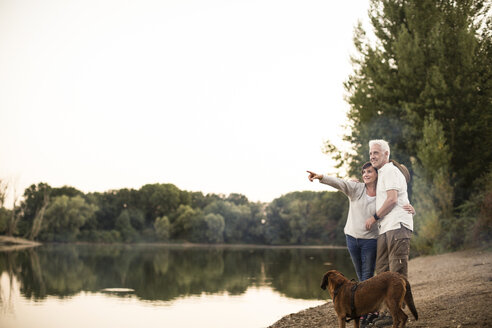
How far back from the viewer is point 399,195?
539cm

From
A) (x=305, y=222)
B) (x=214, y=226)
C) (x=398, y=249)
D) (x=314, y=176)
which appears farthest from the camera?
(x=214, y=226)

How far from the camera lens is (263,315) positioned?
10.9 meters

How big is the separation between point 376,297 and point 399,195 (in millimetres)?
1162

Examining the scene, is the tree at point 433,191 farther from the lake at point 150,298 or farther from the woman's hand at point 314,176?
the woman's hand at point 314,176

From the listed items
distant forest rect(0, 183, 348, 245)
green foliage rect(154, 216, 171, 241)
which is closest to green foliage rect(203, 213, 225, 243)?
distant forest rect(0, 183, 348, 245)

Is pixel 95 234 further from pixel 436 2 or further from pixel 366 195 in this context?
pixel 366 195

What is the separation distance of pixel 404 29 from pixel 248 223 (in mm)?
57071

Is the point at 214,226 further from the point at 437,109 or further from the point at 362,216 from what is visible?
the point at 362,216

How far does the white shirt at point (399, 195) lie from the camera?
5297 mm

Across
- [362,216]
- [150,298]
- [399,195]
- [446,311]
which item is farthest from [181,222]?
[399,195]

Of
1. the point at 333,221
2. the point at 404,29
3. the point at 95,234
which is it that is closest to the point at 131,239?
the point at 95,234

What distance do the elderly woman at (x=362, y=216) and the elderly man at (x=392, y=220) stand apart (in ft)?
0.48

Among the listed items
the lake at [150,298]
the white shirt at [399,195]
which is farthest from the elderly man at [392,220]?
the lake at [150,298]

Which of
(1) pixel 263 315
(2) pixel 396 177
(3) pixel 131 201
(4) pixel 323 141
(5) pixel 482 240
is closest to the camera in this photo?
(2) pixel 396 177
